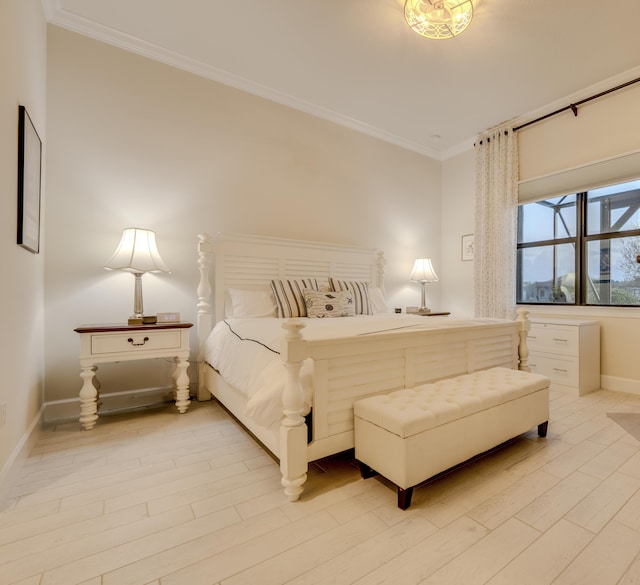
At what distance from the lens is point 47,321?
2430mm

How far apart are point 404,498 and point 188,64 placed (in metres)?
3.62

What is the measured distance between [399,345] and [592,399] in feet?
7.66

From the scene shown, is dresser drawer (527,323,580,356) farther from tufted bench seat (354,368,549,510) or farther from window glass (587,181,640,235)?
tufted bench seat (354,368,549,510)

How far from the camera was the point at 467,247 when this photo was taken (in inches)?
177

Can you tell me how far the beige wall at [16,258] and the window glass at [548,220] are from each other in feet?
15.2

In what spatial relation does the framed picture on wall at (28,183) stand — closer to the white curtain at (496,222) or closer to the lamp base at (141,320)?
the lamp base at (141,320)

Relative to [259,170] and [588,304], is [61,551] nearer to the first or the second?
[259,170]

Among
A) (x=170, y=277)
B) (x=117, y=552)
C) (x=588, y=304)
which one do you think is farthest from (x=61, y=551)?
(x=588, y=304)

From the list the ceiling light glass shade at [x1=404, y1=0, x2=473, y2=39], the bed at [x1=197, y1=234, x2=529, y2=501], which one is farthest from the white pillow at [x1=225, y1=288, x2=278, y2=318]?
the ceiling light glass shade at [x1=404, y1=0, x2=473, y2=39]

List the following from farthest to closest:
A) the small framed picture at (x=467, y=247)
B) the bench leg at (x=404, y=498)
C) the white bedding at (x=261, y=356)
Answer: the small framed picture at (x=467, y=247)
the white bedding at (x=261, y=356)
the bench leg at (x=404, y=498)

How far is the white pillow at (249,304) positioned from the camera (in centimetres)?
288

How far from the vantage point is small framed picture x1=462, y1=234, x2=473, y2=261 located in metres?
4.45

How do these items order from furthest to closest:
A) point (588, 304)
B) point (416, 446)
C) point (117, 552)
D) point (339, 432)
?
1. point (588, 304)
2. point (339, 432)
3. point (416, 446)
4. point (117, 552)

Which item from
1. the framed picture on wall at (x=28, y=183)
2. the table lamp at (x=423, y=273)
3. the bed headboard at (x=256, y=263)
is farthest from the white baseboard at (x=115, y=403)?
the table lamp at (x=423, y=273)
